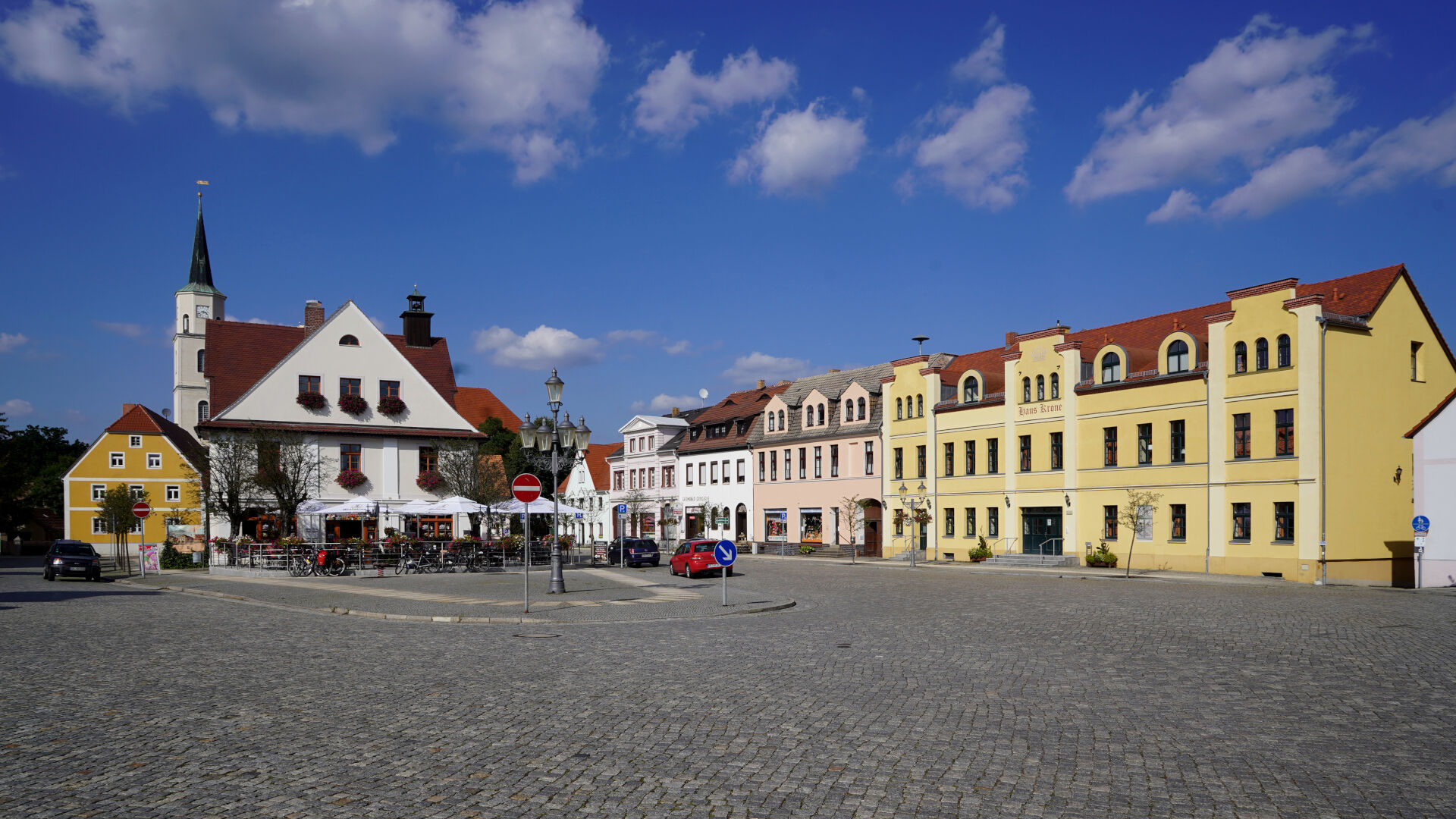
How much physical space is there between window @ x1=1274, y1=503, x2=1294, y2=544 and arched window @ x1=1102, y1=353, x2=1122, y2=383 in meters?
8.75

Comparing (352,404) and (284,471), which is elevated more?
(352,404)

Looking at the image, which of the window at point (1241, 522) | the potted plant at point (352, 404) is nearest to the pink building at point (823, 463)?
the window at point (1241, 522)

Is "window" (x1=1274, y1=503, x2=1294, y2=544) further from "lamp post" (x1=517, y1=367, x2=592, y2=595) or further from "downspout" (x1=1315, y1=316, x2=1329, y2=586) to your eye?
"lamp post" (x1=517, y1=367, x2=592, y2=595)

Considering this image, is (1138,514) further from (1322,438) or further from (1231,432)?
(1322,438)

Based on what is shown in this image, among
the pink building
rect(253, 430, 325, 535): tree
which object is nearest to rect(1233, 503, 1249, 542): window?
the pink building

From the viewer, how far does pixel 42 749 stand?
332 inches

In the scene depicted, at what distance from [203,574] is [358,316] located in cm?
1604

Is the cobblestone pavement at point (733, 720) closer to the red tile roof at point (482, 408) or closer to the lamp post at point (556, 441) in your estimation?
the lamp post at point (556, 441)

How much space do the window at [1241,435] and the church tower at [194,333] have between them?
60.0m

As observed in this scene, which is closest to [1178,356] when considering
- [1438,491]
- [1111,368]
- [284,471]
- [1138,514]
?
[1111,368]

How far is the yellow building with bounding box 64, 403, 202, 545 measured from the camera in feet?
244

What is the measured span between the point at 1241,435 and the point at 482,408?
56052mm

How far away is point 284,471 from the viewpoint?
44062mm

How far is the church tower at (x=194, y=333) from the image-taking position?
69.9 m
